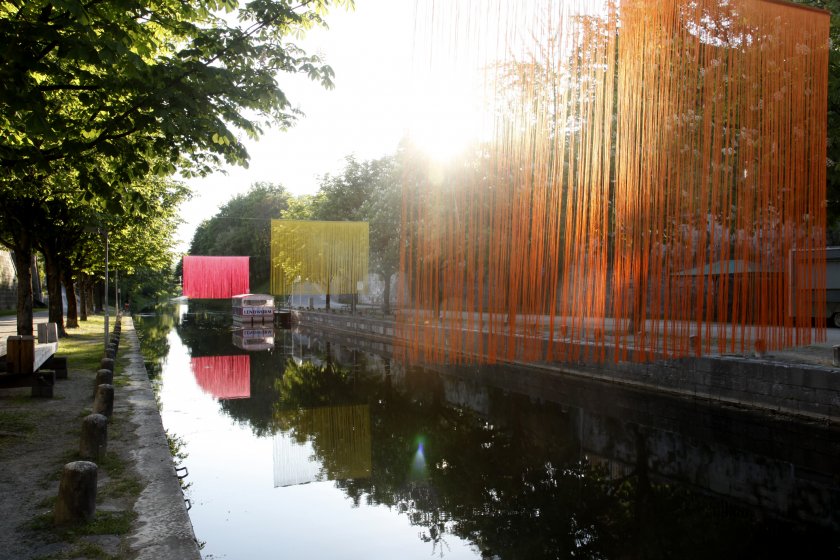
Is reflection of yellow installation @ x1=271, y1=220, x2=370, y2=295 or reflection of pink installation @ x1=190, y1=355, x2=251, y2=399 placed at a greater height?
reflection of yellow installation @ x1=271, y1=220, x2=370, y2=295

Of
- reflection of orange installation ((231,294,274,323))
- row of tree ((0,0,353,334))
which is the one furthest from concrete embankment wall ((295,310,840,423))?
reflection of orange installation ((231,294,274,323))

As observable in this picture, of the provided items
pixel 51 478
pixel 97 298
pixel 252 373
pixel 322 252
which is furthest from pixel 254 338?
pixel 51 478

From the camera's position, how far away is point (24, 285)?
60.0 feet

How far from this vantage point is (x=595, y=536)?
28.4ft

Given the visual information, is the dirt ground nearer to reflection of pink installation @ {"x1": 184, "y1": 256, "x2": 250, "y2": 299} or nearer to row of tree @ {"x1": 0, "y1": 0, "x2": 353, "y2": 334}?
row of tree @ {"x1": 0, "y1": 0, "x2": 353, "y2": 334}

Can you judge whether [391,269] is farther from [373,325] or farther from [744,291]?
[744,291]

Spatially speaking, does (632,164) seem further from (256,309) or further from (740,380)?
(256,309)

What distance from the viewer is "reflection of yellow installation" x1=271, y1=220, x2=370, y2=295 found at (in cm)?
3816

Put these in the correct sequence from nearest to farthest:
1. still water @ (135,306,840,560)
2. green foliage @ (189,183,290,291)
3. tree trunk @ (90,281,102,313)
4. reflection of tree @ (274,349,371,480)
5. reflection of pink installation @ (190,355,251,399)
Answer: still water @ (135,306,840,560)
reflection of tree @ (274,349,371,480)
reflection of pink installation @ (190,355,251,399)
tree trunk @ (90,281,102,313)
green foliage @ (189,183,290,291)

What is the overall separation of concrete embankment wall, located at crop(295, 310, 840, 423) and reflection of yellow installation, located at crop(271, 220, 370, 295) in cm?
1917

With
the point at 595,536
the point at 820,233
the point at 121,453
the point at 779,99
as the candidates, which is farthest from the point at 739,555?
the point at 121,453

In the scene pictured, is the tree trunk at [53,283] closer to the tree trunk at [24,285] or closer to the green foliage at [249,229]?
the tree trunk at [24,285]

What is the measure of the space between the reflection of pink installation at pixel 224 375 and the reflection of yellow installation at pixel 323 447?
11.7 feet

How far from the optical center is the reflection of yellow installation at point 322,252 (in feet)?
125
